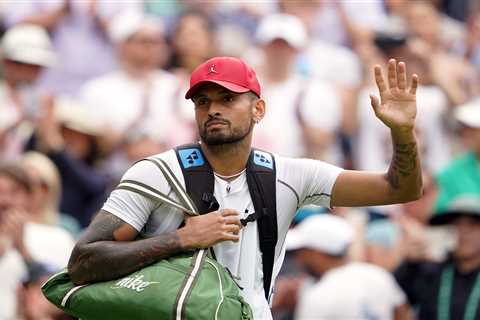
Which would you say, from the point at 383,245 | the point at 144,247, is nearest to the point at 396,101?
the point at 144,247

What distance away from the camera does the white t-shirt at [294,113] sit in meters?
10.0

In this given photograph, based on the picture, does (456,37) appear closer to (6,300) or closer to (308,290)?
(308,290)

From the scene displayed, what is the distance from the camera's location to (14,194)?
8586 mm

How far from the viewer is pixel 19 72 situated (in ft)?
33.0

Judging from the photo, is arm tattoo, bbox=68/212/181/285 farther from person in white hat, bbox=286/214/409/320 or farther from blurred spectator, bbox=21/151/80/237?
blurred spectator, bbox=21/151/80/237

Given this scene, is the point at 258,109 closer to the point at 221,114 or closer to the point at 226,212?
the point at 221,114

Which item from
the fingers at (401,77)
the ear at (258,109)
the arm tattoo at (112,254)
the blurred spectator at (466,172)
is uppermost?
the fingers at (401,77)

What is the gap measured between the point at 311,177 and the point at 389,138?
4.74m

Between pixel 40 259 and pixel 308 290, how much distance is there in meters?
1.72

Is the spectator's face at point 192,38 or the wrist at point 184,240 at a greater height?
the spectator's face at point 192,38

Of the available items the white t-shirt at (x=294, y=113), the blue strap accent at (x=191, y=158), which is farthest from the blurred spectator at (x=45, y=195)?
the blue strap accent at (x=191, y=158)

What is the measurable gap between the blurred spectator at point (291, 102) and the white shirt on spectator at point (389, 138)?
20 cm

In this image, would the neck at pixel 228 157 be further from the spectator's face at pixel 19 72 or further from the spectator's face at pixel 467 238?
the spectator's face at pixel 19 72

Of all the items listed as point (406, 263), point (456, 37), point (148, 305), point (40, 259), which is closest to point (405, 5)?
point (456, 37)
